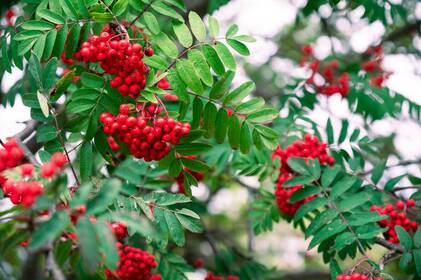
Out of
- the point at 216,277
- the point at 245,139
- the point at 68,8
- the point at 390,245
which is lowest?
the point at 216,277

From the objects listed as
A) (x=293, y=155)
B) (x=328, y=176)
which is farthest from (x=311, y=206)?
(x=293, y=155)

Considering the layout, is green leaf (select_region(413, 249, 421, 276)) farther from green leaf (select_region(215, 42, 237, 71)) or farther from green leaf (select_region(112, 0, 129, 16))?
green leaf (select_region(112, 0, 129, 16))

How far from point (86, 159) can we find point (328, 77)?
Result: 115 inches

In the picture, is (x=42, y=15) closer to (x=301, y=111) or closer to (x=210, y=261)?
(x=301, y=111)

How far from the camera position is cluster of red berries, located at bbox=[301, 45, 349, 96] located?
15.0 feet

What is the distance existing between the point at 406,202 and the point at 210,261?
283 cm

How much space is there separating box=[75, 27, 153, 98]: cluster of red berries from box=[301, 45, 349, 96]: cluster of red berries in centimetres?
233

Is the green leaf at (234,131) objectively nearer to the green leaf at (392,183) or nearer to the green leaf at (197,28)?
the green leaf at (197,28)

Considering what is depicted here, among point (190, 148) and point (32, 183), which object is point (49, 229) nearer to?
point (32, 183)

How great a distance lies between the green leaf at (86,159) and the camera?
8.49 ft

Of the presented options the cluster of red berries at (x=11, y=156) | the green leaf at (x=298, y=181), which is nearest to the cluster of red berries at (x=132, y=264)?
the cluster of red berries at (x=11, y=156)

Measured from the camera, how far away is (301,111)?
4.18 metres

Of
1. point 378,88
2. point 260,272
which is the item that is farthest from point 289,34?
point 260,272

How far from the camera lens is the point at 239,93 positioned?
9.13 ft
